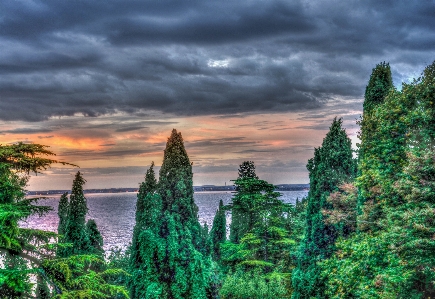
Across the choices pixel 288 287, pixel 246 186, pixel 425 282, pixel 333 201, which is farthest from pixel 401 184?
pixel 288 287

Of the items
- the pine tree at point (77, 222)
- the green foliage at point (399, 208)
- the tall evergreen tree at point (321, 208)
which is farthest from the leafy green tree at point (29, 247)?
the pine tree at point (77, 222)

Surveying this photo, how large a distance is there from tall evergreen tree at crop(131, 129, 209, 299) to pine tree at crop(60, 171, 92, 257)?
606 centimetres

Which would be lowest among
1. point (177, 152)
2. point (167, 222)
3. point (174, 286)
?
point (174, 286)

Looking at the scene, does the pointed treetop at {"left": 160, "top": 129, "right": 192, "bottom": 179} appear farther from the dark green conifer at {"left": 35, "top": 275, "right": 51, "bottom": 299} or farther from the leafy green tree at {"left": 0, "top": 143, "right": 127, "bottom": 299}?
the dark green conifer at {"left": 35, "top": 275, "right": 51, "bottom": 299}

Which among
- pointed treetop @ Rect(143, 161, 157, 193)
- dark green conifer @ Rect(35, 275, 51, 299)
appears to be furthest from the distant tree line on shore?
pointed treetop @ Rect(143, 161, 157, 193)

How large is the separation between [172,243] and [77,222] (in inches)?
319

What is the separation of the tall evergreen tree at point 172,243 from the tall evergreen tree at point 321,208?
5.52m

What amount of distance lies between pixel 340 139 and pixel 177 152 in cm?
897

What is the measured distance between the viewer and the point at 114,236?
258 feet

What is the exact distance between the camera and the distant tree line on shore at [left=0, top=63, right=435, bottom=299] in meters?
6.75

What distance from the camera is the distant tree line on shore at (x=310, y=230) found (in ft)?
22.1

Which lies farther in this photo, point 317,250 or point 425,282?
point 317,250

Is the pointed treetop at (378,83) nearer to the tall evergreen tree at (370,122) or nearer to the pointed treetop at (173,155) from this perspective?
the tall evergreen tree at (370,122)

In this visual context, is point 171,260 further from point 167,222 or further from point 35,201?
point 35,201
